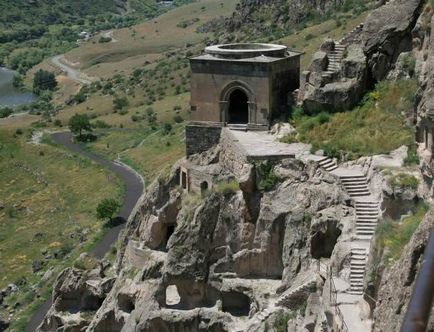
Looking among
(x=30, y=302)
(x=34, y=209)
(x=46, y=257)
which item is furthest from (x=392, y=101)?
(x=34, y=209)

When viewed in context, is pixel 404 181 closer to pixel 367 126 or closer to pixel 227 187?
pixel 367 126

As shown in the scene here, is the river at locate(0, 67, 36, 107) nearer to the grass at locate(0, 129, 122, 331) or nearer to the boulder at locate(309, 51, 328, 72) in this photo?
the grass at locate(0, 129, 122, 331)

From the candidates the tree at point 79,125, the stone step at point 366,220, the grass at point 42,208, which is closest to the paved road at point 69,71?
the tree at point 79,125

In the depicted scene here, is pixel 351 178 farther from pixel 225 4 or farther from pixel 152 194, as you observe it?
pixel 225 4

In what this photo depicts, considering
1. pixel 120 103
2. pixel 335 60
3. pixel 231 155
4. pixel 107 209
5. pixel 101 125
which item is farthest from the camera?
pixel 120 103

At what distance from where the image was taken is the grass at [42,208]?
50250 mm

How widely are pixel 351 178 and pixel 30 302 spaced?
86.4 ft

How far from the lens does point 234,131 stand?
30859mm

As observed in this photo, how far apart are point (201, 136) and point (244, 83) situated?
2.99 m

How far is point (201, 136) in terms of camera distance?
3161 cm

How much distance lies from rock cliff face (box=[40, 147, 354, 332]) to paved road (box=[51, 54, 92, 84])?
105 m

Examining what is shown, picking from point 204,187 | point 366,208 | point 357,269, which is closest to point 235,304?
point 204,187

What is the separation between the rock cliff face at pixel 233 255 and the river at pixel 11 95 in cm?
10330

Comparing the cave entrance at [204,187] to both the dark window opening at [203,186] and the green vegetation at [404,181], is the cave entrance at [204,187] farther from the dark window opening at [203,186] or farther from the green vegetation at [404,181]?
the green vegetation at [404,181]
